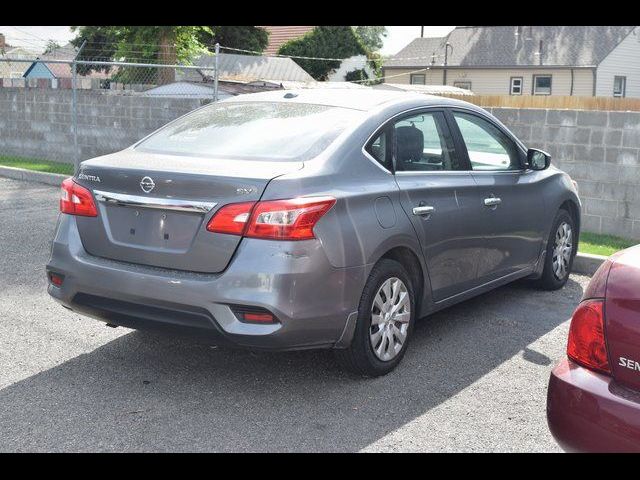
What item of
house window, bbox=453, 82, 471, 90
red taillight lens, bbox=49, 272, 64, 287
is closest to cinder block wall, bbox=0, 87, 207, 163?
red taillight lens, bbox=49, 272, 64, 287

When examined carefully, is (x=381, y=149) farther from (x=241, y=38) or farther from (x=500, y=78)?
(x=500, y=78)

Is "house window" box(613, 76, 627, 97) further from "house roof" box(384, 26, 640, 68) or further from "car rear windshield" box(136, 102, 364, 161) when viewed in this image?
"car rear windshield" box(136, 102, 364, 161)

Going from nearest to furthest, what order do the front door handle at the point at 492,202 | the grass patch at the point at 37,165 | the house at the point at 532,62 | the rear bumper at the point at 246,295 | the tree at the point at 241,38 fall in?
1. the rear bumper at the point at 246,295
2. the front door handle at the point at 492,202
3. the grass patch at the point at 37,165
4. the tree at the point at 241,38
5. the house at the point at 532,62

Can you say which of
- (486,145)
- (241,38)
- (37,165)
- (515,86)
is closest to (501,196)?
(486,145)

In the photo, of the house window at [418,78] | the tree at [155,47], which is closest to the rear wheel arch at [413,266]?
the tree at [155,47]

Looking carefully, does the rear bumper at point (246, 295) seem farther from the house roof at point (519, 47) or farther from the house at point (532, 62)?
the house roof at point (519, 47)

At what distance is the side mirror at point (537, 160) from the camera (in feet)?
21.1

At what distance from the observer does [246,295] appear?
4258 mm

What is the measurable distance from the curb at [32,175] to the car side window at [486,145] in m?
8.75

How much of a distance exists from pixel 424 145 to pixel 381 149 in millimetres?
518

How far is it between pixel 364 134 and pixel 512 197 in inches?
65.8

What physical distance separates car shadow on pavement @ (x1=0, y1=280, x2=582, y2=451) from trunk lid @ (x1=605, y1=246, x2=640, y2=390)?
4.49ft
